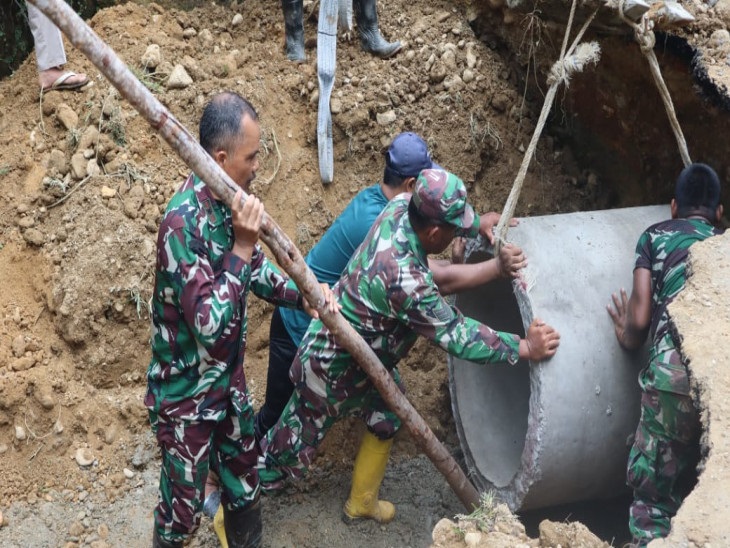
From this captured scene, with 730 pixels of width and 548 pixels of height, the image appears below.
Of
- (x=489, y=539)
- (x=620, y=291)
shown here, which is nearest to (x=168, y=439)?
(x=489, y=539)

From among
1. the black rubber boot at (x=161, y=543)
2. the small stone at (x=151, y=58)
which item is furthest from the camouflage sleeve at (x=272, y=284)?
the small stone at (x=151, y=58)

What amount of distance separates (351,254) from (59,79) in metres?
2.45

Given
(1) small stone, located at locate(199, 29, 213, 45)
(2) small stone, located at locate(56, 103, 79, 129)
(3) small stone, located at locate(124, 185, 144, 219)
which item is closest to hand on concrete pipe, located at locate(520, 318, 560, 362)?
(3) small stone, located at locate(124, 185, 144, 219)

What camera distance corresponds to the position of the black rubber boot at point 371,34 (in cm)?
578

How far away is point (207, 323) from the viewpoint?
3314 mm

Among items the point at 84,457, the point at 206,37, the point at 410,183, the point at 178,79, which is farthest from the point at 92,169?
the point at 410,183

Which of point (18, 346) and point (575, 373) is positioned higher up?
point (575, 373)

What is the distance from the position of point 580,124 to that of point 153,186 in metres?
2.88

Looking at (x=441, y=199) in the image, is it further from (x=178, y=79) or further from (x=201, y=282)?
(x=178, y=79)

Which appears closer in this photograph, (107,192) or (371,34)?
(107,192)

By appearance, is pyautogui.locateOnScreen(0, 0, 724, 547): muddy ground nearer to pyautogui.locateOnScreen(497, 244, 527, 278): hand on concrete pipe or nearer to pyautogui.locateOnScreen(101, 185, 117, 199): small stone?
pyautogui.locateOnScreen(101, 185, 117, 199): small stone

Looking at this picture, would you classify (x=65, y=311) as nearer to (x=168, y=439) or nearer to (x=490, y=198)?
(x=168, y=439)

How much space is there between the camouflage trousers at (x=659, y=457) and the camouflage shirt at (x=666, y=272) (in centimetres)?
9

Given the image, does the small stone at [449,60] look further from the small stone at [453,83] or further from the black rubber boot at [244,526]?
the black rubber boot at [244,526]
